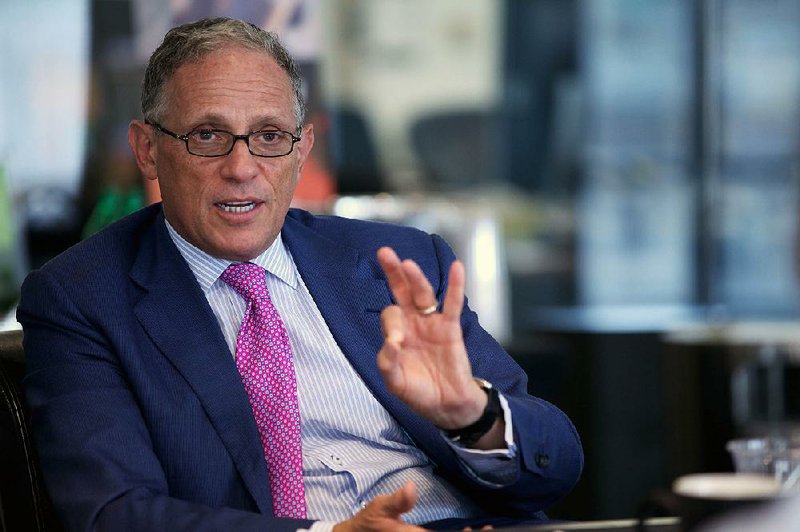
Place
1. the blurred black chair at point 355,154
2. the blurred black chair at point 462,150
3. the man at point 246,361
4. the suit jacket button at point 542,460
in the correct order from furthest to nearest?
the blurred black chair at point 462,150 → the blurred black chair at point 355,154 → the suit jacket button at point 542,460 → the man at point 246,361

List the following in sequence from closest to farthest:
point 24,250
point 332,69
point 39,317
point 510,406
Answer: point 510,406 → point 39,317 → point 24,250 → point 332,69

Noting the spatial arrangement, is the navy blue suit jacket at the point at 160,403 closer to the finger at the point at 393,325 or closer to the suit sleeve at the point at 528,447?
the suit sleeve at the point at 528,447

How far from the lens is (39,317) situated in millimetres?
1788

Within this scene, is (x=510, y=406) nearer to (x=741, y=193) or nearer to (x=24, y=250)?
(x=24, y=250)

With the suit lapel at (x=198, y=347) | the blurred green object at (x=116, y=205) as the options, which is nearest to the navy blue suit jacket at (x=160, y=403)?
the suit lapel at (x=198, y=347)

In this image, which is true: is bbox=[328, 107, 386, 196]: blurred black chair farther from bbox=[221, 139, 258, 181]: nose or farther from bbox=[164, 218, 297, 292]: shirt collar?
bbox=[221, 139, 258, 181]: nose

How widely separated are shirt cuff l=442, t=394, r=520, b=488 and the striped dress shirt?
0.58ft

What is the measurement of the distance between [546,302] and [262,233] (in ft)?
16.6

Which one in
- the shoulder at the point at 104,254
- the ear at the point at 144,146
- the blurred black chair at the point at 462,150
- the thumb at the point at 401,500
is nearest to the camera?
the thumb at the point at 401,500

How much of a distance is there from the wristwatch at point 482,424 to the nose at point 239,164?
1.64 ft

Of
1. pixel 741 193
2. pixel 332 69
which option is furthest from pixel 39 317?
pixel 741 193

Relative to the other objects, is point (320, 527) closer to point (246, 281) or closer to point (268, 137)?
point (246, 281)

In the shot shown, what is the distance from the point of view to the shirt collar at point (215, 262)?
192 cm

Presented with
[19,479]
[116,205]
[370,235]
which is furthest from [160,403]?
[116,205]
